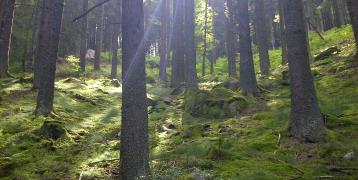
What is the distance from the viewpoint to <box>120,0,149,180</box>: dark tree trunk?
7414mm

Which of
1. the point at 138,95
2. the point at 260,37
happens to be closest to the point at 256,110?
the point at 138,95

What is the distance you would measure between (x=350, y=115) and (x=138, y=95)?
22.8 feet

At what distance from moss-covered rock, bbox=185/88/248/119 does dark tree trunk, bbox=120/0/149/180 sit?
7396 mm

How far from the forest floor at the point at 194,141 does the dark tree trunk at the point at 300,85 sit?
0.34 meters

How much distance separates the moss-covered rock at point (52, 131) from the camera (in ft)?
36.2

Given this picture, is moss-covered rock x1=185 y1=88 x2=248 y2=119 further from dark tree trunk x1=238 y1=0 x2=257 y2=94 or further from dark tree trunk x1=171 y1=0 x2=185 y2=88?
dark tree trunk x1=171 y1=0 x2=185 y2=88

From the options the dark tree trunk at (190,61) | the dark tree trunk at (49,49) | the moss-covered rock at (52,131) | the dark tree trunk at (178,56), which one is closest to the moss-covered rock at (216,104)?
the dark tree trunk at (190,61)

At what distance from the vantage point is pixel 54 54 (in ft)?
46.6

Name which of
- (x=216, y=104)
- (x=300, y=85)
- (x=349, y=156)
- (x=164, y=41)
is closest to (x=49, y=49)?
(x=216, y=104)

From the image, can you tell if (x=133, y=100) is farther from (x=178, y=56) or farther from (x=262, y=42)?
(x=262, y=42)

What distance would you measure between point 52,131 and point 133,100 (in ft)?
15.8

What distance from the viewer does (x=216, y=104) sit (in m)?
15.3

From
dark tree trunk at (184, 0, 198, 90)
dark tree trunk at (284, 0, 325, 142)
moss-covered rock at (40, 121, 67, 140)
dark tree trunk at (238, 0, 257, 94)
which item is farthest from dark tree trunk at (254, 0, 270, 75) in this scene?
moss-covered rock at (40, 121, 67, 140)

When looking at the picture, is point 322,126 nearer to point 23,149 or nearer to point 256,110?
point 256,110
